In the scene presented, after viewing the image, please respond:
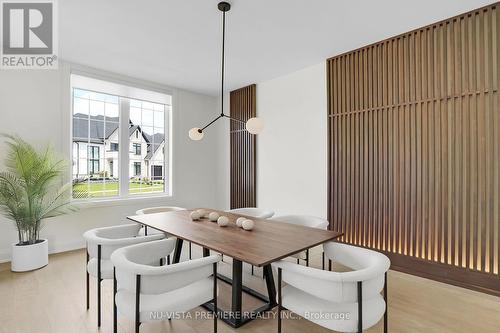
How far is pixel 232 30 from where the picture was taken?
3.12 m

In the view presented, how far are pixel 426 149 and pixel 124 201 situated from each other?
4.79m

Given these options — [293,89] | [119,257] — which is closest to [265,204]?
[293,89]

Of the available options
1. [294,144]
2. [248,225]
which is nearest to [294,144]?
[294,144]

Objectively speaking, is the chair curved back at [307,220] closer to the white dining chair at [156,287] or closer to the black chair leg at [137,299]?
→ the white dining chair at [156,287]

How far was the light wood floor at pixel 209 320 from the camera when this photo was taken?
2.10 m

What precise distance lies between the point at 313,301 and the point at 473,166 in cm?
240

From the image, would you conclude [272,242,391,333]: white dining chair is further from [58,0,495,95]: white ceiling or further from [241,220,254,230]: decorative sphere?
[58,0,495,95]: white ceiling

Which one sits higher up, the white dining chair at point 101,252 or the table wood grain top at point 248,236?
the table wood grain top at point 248,236

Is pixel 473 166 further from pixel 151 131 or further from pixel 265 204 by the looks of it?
pixel 151 131

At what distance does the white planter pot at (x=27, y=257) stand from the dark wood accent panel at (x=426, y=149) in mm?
4140

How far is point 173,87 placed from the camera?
533 cm

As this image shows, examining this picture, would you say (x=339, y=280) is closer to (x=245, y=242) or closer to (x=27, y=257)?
(x=245, y=242)

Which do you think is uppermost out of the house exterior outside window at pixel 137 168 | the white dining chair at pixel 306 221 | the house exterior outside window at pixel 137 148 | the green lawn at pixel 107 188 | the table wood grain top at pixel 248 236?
the house exterior outside window at pixel 137 148

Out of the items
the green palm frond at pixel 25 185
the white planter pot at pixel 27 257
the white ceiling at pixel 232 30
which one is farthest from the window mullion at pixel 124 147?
the white planter pot at pixel 27 257
